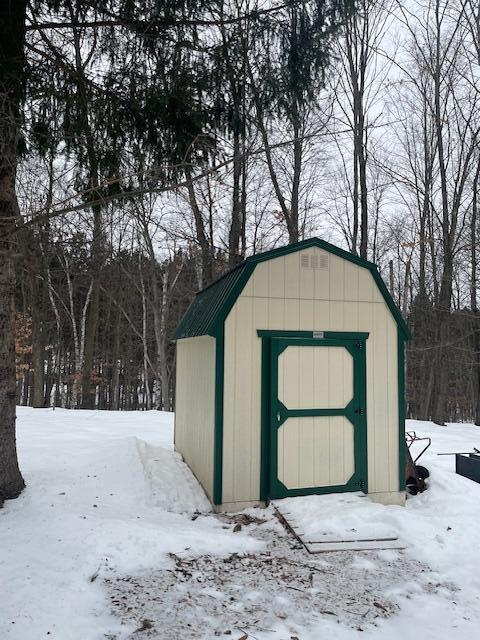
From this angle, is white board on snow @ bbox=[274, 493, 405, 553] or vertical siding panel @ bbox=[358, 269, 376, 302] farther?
vertical siding panel @ bbox=[358, 269, 376, 302]

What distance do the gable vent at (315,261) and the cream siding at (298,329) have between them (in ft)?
0.04

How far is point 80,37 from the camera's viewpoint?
4609 millimetres

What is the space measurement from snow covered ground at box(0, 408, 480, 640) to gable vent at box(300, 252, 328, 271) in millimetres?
2536

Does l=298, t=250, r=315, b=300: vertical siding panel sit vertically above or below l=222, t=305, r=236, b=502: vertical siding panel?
above

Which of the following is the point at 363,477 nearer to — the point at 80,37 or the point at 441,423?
the point at 80,37

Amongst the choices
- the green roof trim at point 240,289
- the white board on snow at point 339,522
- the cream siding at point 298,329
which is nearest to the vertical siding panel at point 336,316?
the cream siding at point 298,329

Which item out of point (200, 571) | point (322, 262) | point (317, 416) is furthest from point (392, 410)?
point (200, 571)

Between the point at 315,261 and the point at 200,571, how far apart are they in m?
3.27

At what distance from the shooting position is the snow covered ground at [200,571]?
256cm

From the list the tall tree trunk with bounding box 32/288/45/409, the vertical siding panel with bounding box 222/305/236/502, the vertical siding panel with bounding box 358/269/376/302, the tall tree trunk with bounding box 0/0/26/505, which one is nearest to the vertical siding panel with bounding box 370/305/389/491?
the vertical siding panel with bounding box 358/269/376/302

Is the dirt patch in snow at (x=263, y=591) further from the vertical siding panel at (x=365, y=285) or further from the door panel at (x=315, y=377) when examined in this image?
the vertical siding panel at (x=365, y=285)

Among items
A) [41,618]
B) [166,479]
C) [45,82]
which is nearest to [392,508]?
[166,479]

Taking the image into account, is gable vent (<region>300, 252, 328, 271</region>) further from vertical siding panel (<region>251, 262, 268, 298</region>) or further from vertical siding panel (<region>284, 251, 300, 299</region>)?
vertical siding panel (<region>251, 262, 268, 298</region>)

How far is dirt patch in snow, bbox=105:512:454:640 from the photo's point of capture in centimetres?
258
